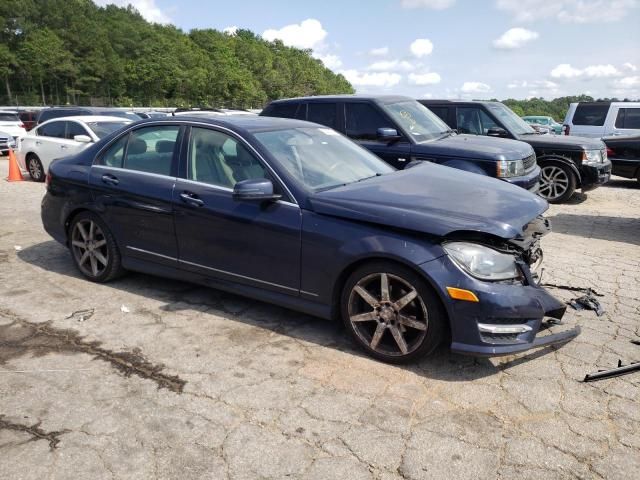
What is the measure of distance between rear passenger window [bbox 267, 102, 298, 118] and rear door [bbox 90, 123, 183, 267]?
3.73 meters

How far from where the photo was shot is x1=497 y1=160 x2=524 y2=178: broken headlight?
721cm

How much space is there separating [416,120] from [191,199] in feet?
15.1

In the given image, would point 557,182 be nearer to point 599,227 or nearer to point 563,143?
point 563,143

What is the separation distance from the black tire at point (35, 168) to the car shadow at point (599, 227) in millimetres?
10480

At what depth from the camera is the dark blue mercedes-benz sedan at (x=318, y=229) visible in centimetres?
333

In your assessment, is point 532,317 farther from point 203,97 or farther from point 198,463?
point 203,97

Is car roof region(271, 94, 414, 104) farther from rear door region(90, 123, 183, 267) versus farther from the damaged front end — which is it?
the damaged front end

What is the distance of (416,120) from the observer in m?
7.95

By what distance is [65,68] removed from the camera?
53.3 metres

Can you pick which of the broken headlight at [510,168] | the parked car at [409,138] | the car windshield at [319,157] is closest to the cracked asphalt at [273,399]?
the car windshield at [319,157]

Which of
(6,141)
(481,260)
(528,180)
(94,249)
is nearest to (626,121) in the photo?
(528,180)

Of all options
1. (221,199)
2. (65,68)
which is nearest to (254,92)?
(65,68)

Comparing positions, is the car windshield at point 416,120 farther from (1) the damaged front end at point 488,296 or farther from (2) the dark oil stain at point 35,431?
(2) the dark oil stain at point 35,431

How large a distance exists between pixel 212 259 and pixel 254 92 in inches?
2926
